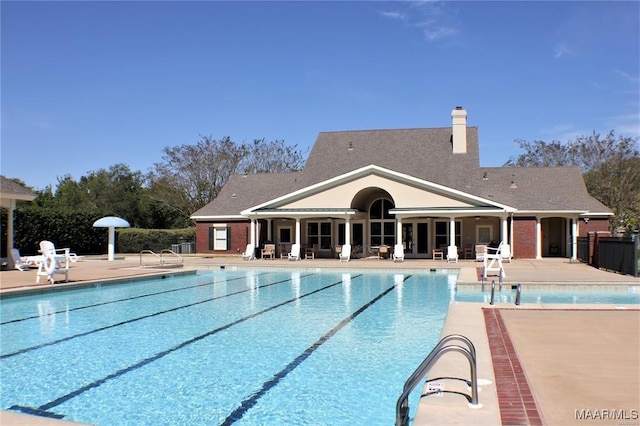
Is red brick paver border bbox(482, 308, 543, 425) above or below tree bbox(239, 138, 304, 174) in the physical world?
below

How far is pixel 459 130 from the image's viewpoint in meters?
31.9

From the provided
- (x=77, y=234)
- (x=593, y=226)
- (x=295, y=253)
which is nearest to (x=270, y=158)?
(x=77, y=234)

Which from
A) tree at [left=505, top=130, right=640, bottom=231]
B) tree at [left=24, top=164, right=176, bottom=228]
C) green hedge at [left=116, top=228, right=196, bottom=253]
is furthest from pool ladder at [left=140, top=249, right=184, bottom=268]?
tree at [left=505, top=130, right=640, bottom=231]

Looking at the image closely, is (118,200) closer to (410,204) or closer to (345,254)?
(345,254)

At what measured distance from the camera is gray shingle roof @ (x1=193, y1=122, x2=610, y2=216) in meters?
29.5

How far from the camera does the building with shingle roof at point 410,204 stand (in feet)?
88.2

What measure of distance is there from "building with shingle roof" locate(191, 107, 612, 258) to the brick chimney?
0.06 metres

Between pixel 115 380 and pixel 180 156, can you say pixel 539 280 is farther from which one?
pixel 180 156

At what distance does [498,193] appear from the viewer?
29.5 meters

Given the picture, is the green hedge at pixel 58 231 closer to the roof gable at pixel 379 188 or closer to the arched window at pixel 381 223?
the roof gable at pixel 379 188

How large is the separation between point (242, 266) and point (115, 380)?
1692cm

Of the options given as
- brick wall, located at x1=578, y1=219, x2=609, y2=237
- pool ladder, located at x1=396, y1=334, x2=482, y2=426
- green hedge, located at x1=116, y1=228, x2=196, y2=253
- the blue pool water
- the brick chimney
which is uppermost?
the brick chimney

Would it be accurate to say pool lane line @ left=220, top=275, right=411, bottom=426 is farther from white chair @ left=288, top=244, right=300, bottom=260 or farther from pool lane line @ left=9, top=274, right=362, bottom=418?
white chair @ left=288, top=244, right=300, bottom=260

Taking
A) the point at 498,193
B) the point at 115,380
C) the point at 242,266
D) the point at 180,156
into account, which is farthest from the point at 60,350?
the point at 180,156
